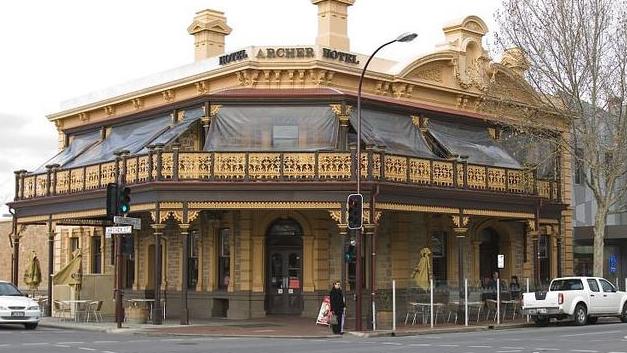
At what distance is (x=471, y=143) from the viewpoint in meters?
34.3

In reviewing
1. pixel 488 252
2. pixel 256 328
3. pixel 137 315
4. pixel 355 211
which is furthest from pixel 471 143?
pixel 137 315

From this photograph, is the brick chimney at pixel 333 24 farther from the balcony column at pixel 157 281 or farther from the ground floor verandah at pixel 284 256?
the balcony column at pixel 157 281

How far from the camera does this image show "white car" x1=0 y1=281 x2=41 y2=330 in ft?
85.3

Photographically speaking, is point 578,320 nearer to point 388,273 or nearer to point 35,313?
point 388,273

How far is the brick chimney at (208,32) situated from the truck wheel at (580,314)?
17168mm

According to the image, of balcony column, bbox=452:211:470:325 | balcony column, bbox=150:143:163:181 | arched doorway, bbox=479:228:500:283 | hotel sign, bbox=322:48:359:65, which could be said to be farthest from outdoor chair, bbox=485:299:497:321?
balcony column, bbox=150:143:163:181

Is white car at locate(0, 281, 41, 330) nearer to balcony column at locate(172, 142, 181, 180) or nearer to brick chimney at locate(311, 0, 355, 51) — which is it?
balcony column at locate(172, 142, 181, 180)

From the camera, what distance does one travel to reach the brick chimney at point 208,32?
1470 inches

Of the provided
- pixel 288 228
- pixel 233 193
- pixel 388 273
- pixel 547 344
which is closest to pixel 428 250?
pixel 388 273

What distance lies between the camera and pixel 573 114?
108 feet

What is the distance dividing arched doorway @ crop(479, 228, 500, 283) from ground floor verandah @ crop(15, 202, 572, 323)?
4.23 feet

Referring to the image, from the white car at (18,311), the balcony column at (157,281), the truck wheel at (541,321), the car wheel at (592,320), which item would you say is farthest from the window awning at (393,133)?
the white car at (18,311)

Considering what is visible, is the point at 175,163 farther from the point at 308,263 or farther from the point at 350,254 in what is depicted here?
the point at 350,254

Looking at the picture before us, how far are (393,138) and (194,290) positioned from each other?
28.4ft
